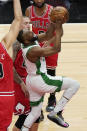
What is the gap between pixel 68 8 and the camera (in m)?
11.5

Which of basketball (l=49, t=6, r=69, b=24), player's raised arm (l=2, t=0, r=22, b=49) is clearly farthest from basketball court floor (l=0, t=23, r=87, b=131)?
basketball (l=49, t=6, r=69, b=24)

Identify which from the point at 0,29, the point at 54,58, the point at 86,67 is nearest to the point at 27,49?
the point at 54,58

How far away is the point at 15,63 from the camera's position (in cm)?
432

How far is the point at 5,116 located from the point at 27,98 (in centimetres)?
98

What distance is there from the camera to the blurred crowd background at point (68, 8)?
11.1 metres

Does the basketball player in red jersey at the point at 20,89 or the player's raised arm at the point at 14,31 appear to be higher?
the player's raised arm at the point at 14,31

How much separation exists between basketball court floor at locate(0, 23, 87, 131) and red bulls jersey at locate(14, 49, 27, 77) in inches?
35.7

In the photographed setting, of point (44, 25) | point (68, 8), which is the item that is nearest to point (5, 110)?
point (44, 25)

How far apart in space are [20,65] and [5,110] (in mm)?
1039

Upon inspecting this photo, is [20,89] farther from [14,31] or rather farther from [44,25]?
[44,25]

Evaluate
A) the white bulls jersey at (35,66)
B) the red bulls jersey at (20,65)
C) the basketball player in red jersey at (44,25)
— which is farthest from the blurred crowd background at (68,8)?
the white bulls jersey at (35,66)

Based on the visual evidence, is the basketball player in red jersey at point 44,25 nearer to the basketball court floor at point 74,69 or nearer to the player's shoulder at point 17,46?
the basketball court floor at point 74,69

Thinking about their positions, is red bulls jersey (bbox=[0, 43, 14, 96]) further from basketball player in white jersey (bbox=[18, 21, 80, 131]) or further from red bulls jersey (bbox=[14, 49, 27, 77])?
red bulls jersey (bbox=[14, 49, 27, 77])

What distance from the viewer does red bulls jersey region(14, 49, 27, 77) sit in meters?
4.27
